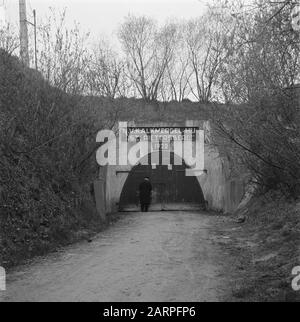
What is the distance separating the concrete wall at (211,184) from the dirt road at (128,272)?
8825 millimetres

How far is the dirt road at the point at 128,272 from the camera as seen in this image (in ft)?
23.7

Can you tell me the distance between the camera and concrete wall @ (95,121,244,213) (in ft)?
71.9

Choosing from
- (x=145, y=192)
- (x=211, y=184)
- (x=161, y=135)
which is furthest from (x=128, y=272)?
(x=161, y=135)

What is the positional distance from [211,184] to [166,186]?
10.6 ft

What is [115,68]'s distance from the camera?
18.8 meters

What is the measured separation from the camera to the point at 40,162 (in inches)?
561

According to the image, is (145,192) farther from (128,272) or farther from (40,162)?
(128,272)

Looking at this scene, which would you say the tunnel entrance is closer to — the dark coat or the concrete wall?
the concrete wall

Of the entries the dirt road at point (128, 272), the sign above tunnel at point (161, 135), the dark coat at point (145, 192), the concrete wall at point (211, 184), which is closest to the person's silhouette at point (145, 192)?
the dark coat at point (145, 192)

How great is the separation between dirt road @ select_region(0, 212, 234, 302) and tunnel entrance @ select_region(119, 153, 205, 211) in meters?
14.8

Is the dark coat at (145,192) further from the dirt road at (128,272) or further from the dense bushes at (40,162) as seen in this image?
the dirt road at (128,272)

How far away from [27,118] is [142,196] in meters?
12.0

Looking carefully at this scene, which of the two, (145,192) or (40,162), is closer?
(40,162)
